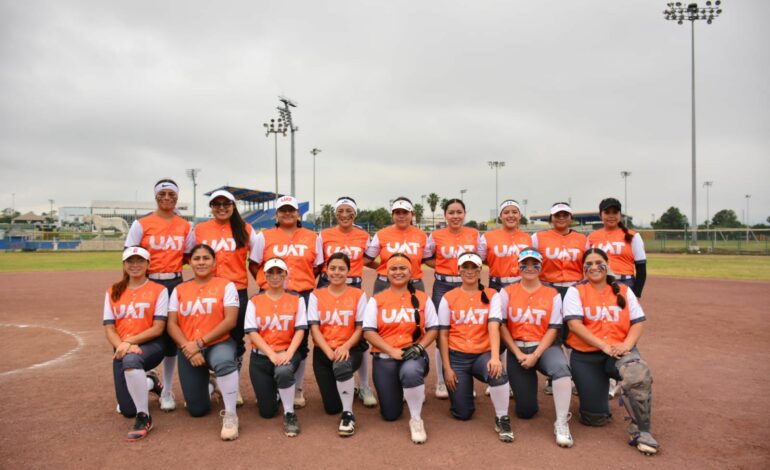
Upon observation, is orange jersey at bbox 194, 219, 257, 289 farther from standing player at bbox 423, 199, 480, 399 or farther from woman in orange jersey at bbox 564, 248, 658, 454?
woman in orange jersey at bbox 564, 248, 658, 454

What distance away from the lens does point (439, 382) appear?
5.33 meters

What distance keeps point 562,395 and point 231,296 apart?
3.31 m

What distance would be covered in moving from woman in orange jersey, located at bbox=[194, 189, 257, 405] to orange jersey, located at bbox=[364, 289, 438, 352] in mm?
1517

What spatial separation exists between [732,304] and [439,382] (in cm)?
963

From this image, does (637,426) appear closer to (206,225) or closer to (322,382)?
(322,382)

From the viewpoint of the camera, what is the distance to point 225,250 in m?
5.04

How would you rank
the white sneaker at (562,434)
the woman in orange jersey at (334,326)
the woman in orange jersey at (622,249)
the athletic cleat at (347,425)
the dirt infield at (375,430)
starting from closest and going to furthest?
the dirt infield at (375,430)
the white sneaker at (562,434)
the athletic cleat at (347,425)
the woman in orange jersey at (334,326)
the woman in orange jersey at (622,249)

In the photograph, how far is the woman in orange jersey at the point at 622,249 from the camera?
5.32 m

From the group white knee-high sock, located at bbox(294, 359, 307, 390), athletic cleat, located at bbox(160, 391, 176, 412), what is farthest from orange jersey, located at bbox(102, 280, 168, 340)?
white knee-high sock, located at bbox(294, 359, 307, 390)

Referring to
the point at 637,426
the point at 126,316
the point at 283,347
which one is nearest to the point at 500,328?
the point at 637,426

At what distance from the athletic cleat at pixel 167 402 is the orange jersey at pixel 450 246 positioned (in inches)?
128

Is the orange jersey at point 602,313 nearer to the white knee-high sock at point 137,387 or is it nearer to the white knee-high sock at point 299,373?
the white knee-high sock at point 299,373

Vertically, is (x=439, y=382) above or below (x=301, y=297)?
below

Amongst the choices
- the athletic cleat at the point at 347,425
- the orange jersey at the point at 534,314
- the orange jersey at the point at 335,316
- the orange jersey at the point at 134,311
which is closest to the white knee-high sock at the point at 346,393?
the athletic cleat at the point at 347,425
